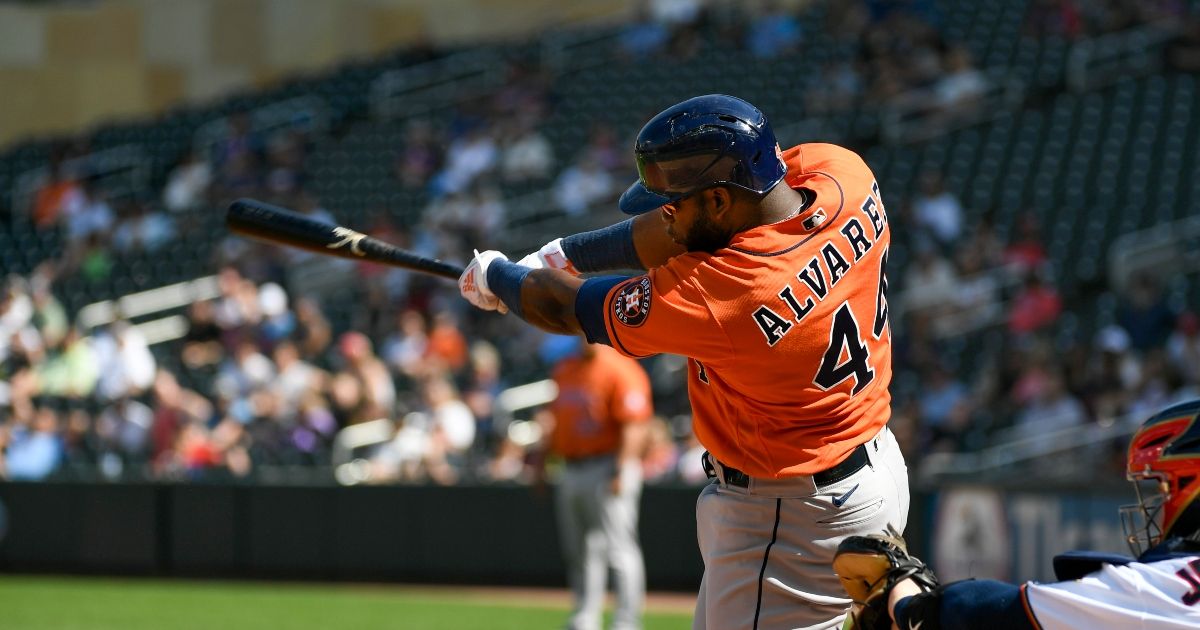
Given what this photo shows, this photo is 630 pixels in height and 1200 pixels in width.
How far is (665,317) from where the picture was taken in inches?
122

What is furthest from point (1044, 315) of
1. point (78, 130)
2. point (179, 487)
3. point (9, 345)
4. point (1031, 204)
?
point (78, 130)

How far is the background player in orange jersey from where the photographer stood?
314 inches

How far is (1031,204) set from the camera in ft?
45.0

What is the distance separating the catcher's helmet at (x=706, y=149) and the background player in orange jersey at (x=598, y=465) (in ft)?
15.8

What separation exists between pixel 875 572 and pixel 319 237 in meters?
2.02

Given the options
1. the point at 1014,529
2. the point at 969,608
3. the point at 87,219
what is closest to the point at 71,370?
the point at 87,219

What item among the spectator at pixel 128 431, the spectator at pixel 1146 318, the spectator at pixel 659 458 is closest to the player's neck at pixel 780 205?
the spectator at pixel 659 458

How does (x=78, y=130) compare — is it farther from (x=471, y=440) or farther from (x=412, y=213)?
(x=471, y=440)

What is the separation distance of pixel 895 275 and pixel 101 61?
563 inches

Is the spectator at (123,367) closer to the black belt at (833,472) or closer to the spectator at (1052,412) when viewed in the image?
the spectator at (1052,412)

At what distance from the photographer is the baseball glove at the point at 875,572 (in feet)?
8.74

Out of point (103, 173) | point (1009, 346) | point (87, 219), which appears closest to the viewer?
point (1009, 346)

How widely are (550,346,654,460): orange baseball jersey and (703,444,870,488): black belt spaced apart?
4582 mm

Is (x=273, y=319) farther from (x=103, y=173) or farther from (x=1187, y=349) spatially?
(x=1187, y=349)
